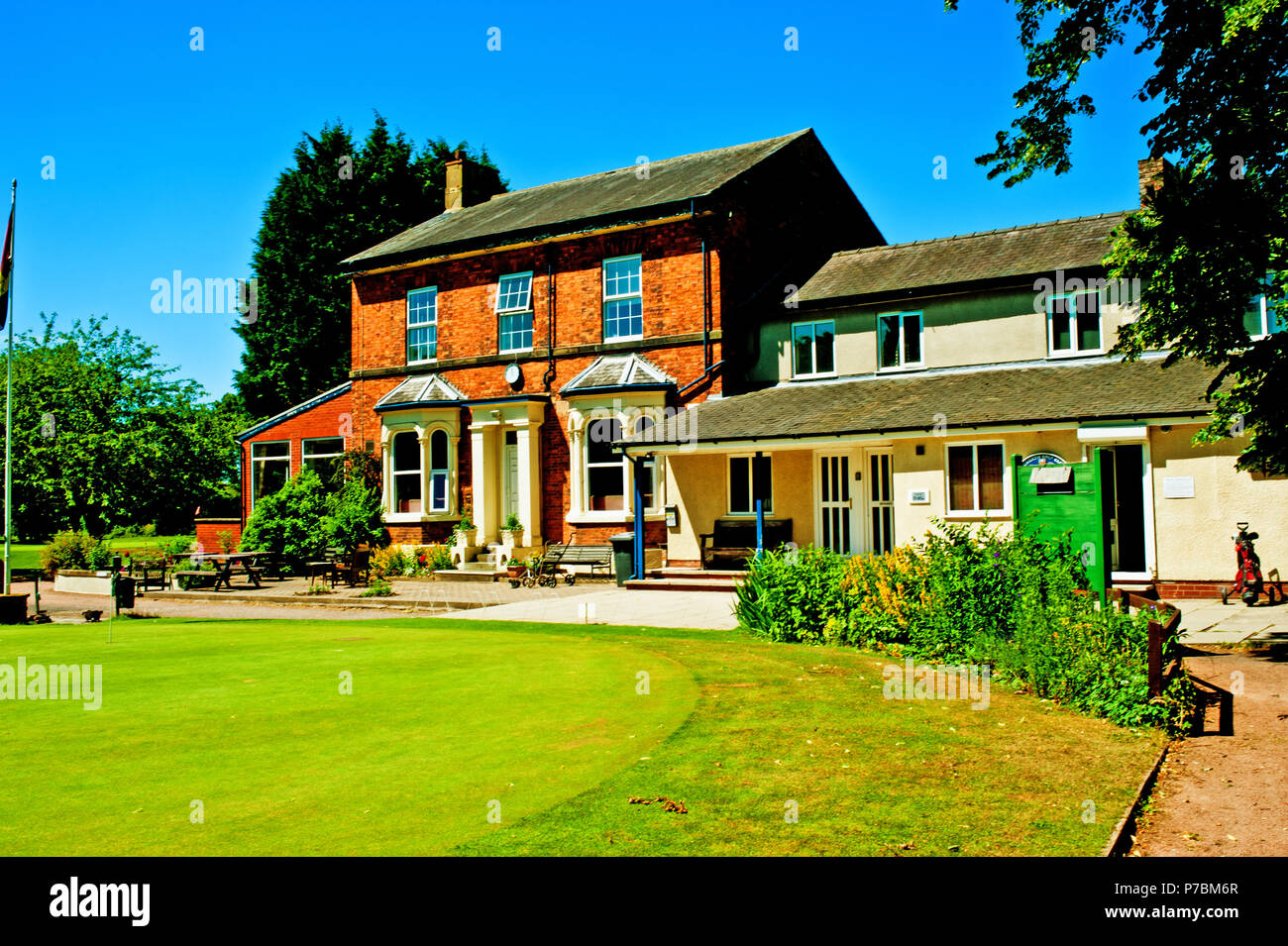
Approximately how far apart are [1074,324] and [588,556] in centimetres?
1295

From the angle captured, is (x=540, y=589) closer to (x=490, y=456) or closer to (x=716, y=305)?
(x=490, y=456)

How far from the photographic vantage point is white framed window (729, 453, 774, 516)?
74.8 feet

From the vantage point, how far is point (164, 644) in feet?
44.0

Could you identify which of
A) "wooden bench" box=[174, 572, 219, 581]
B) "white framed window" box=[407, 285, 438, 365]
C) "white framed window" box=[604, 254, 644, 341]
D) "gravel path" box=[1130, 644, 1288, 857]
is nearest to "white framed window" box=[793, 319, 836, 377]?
"white framed window" box=[604, 254, 644, 341]

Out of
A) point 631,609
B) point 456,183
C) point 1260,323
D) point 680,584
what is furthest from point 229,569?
point 1260,323

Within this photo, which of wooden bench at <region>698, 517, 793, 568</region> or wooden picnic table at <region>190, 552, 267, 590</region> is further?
wooden picnic table at <region>190, 552, 267, 590</region>

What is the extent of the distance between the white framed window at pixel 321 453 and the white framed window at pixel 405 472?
2821 mm

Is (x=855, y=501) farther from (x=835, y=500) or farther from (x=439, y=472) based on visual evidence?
(x=439, y=472)

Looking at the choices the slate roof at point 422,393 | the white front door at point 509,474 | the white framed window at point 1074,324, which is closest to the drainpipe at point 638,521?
the white front door at point 509,474

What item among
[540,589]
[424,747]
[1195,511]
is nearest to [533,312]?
[540,589]

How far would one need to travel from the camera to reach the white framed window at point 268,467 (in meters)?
31.8

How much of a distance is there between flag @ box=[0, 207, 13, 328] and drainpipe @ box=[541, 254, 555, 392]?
43.0ft

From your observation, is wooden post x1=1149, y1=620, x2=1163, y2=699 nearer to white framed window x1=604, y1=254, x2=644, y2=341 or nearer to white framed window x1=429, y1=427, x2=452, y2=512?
white framed window x1=604, y1=254, x2=644, y2=341

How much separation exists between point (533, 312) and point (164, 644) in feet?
51.7
